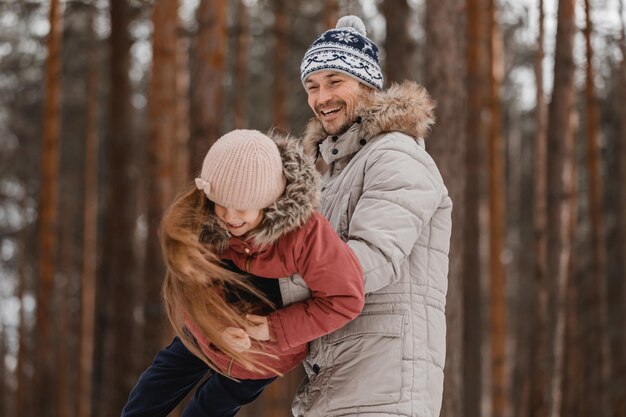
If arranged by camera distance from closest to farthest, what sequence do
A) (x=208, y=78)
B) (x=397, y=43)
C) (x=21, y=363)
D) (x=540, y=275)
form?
(x=208, y=78), (x=540, y=275), (x=397, y=43), (x=21, y=363)

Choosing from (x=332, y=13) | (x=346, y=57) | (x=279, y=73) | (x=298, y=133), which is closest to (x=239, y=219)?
(x=346, y=57)

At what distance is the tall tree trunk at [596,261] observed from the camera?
1259 cm

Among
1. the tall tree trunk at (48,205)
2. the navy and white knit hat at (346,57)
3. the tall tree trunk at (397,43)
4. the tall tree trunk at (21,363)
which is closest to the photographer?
the navy and white knit hat at (346,57)

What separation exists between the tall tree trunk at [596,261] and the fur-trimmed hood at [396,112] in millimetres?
9798

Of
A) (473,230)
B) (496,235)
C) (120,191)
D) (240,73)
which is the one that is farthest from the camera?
(240,73)

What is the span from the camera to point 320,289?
243 cm

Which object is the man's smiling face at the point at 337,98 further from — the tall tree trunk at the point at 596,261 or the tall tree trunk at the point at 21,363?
the tall tree trunk at the point at 21,363

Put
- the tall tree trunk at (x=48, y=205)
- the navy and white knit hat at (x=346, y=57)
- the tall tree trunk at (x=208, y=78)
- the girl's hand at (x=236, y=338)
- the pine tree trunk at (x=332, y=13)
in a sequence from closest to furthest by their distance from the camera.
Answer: the girl's hand at (x=236, y=338) < the navy and white knit hat at (x=346, y=57) < the tall tree trunk at (x=208, y=78) < the pine tree trunk at (x=332, y=13) < the tall tree trunk at (x=48, y=205)

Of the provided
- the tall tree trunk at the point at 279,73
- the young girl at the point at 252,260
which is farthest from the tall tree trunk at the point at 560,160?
the young girl at the point at 252,260

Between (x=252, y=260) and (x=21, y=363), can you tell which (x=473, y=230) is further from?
(x=252, y=260)

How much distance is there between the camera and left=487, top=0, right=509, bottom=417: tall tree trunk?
1166cm

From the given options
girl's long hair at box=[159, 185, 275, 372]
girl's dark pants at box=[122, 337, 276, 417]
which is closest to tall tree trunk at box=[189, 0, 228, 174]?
girl's dark pants at box=[122, 337, 276, 417]

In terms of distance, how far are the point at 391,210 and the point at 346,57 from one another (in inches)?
27.0

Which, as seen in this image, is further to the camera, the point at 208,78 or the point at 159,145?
the point at 159,145
